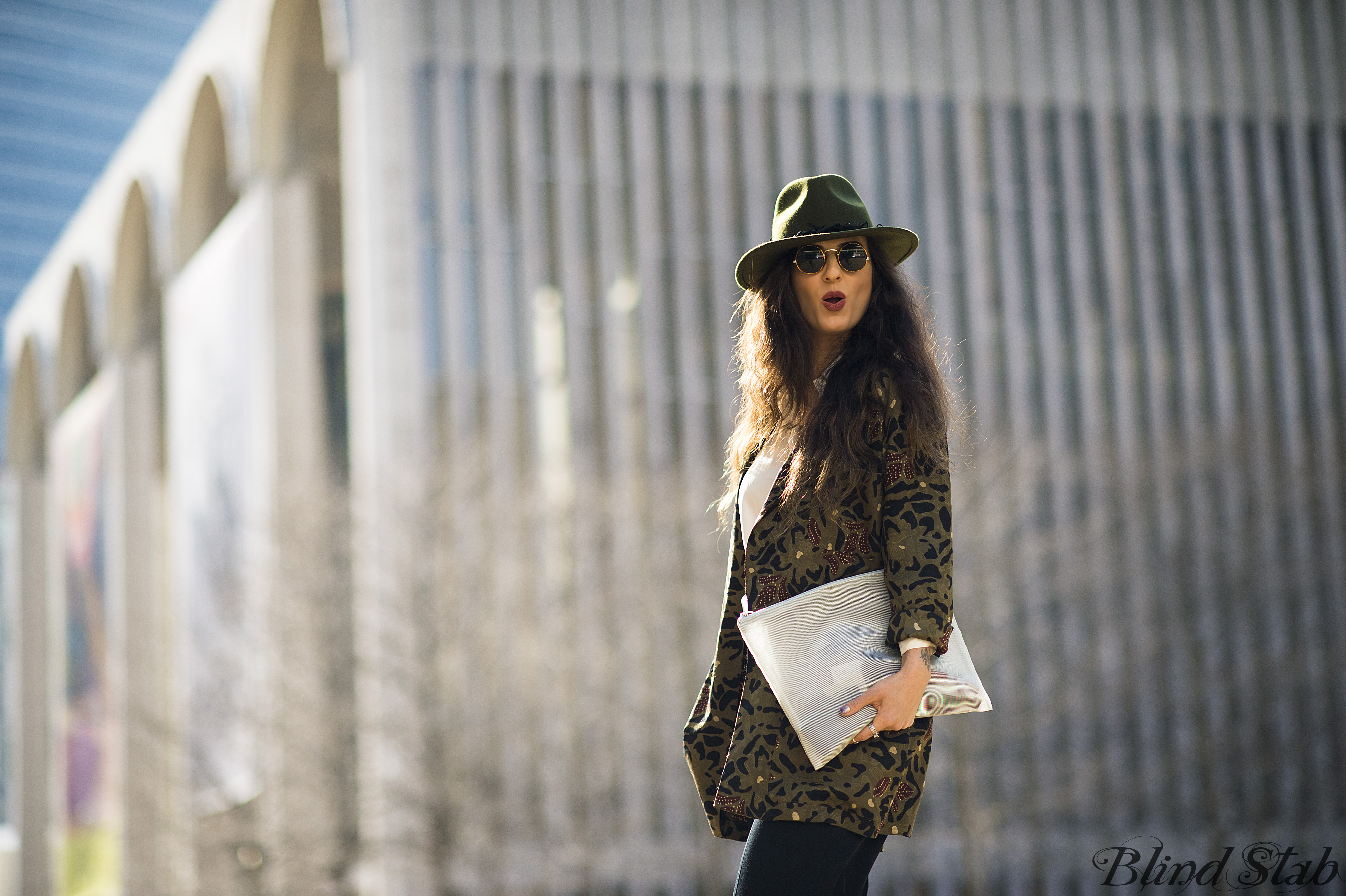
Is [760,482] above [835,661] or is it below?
above

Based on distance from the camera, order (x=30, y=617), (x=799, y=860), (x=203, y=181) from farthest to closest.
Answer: (x=30, y=617), (x=203, y=181), (x=799, y=860)

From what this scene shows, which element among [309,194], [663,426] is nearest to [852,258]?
[663,426]

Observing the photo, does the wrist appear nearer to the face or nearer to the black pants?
the black pants

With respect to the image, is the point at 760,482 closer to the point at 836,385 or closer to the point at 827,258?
the point at 836,385

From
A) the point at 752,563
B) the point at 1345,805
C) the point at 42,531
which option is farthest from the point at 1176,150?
the point at 42,531

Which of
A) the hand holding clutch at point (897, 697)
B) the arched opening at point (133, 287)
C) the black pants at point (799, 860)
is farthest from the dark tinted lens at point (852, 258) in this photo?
the arched opening at point (133, 287)

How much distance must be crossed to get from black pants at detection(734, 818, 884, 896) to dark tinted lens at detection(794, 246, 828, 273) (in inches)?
40.6

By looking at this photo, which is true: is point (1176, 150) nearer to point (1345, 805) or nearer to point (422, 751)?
point (1345, 805)

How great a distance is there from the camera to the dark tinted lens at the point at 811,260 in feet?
9.84

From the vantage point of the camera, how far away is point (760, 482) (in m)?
2.98

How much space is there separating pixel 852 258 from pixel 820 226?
9 cm

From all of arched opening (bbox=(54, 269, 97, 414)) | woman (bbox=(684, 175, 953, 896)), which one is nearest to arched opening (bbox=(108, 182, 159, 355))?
arched opening (bbox=(54, 269, 97, 414))

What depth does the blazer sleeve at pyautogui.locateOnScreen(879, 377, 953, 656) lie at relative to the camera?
2.69 meters

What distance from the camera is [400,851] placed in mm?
20500
